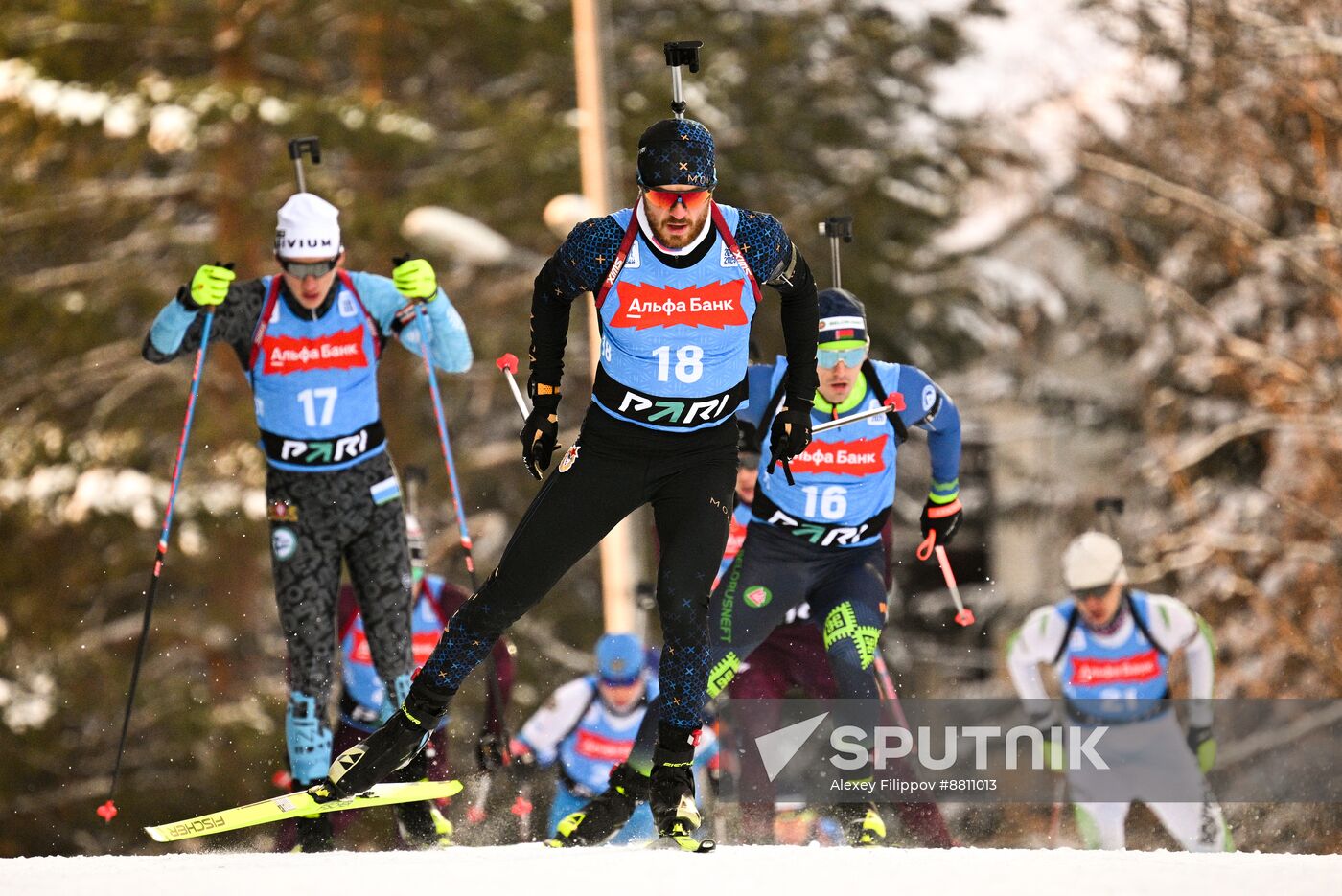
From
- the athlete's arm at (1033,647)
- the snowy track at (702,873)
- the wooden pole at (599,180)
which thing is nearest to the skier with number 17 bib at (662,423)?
the snowy track at (702,873)

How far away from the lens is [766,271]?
6.11 m

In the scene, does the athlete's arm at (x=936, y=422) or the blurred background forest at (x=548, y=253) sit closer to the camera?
the athlete's arm at (x=936, y=422)

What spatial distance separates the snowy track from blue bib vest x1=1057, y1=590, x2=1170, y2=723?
3173 mm

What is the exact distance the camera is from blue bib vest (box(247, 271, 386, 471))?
24.8 feet

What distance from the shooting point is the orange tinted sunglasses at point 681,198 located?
19.3 feet

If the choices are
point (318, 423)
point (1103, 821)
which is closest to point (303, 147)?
point (318, 423)

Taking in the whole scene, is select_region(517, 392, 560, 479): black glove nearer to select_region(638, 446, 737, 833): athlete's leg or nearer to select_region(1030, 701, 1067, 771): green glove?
select_region(638, 446, 737, 833): athlete's leg

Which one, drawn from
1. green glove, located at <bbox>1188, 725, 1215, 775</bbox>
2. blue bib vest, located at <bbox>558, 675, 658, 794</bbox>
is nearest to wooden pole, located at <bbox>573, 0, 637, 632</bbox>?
blue bib vest, located at <bbox>558, 675, 658, 794</bbox>

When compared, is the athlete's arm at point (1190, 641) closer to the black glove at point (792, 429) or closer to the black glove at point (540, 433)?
the black glove at point (792, 429)

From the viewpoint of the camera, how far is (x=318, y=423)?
25.0 feet

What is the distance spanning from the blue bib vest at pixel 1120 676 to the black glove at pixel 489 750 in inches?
133

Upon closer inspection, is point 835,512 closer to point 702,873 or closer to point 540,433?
point 540,433

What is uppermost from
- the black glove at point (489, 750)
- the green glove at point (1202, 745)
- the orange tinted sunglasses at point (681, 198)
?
the orange tinted sunglasses at point (681, 198)

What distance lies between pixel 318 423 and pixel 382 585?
2.43ft
